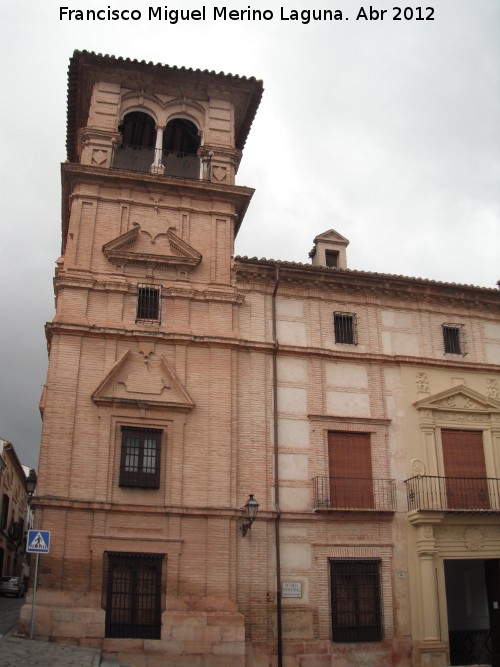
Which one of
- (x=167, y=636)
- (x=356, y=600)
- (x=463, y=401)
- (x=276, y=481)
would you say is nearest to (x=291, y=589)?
(x=356, y=600)

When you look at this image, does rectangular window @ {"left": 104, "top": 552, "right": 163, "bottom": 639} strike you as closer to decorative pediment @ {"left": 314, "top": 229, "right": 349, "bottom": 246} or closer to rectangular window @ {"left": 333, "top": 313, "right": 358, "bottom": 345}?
rectangular window @ {"left": 333, "top": 313, "right": 358, "bottom": 345}

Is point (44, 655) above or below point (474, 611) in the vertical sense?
below

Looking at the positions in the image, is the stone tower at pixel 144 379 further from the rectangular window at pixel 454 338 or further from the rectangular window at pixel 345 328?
the rectangular window at pixel 454 338

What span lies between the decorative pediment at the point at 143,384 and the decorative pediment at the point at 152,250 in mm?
2499

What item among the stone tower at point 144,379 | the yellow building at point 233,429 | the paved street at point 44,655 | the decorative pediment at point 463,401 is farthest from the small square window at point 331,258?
the paved street at point 44,655

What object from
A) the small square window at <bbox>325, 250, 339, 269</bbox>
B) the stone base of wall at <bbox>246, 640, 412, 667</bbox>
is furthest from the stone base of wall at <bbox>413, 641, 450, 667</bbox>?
the small square window at <bbox>325, 250, 339, 269</bbox>

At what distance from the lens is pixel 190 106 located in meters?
21.3

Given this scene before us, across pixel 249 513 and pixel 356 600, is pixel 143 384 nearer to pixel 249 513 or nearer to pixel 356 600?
pixel 249 513

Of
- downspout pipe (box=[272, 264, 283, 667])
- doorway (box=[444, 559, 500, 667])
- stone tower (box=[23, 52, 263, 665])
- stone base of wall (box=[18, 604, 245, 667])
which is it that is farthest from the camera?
doorway (box=[444, 559, 500, 667])

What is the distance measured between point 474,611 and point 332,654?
18.3 feet

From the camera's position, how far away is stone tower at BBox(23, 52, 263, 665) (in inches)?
609

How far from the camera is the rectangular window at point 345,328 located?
19.4 meters

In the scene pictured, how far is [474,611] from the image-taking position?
19672mm

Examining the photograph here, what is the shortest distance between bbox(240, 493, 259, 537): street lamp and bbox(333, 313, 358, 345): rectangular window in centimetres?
540
